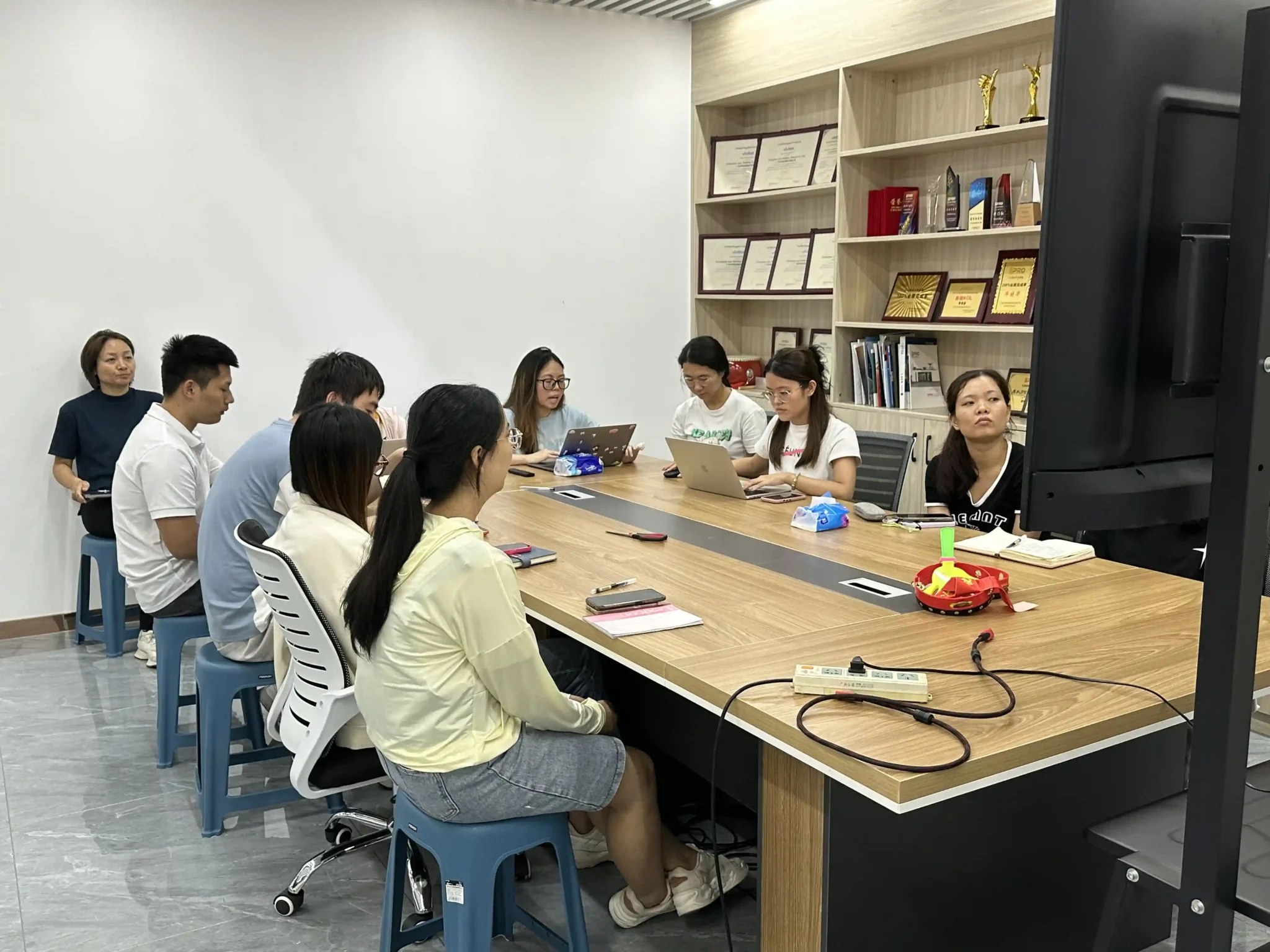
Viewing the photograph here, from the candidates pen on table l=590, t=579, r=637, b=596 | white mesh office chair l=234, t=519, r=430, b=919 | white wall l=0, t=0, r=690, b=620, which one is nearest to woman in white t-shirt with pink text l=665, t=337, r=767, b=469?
white wall l=0, t=0, r=690, b=620

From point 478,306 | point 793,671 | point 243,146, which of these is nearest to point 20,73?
point 243,146

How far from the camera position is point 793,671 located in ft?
6.28

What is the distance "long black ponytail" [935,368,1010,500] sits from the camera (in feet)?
11.1

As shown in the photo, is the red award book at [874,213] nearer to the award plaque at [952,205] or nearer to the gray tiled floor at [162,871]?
the award plaque at [952,205]

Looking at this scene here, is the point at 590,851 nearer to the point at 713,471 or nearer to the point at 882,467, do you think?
the point at 713,471

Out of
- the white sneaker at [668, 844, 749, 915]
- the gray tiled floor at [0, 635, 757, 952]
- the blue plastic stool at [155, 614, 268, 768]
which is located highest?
the blue plastic stool at [155, 614, 268, 768]

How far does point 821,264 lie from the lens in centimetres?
563

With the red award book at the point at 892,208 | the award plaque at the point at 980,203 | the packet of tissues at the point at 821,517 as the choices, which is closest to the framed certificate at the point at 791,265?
the red award book at the point at 892,208

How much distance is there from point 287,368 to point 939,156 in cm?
329

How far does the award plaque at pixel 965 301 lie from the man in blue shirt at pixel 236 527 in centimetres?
305

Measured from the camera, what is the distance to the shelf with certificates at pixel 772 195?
5.49 m

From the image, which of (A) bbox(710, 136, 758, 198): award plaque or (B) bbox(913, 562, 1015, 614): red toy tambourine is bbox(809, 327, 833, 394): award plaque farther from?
(B) bbox(913, 562, 1015, 614): red toy tambourine

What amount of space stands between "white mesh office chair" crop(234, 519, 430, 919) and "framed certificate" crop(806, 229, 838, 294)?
12.5 ft

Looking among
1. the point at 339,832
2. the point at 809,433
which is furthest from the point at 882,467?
the point at 339,832
